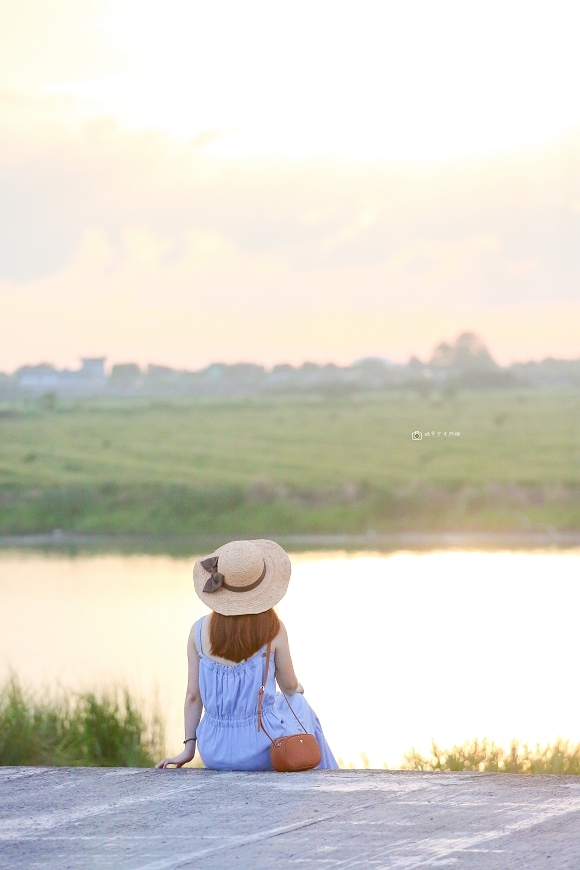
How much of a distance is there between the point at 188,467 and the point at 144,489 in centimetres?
28

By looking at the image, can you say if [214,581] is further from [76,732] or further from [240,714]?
[76,732]

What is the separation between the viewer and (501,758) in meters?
5.27

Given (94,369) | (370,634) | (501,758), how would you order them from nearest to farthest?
(501,758)
(370,634)
(94,369)

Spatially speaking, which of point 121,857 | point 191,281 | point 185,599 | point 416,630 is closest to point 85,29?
point 191,281

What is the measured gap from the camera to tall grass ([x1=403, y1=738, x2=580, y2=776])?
5039 mm

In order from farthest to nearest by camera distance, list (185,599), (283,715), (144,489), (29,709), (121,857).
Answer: (144,489) → (185,599) → (29,709) → (283,715) → (121,857)

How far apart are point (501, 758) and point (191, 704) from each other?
239 centimetres

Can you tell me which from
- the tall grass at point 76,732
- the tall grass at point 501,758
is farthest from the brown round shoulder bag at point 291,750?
the tall grass at point 76,732

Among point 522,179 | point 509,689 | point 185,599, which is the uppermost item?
point 522,179

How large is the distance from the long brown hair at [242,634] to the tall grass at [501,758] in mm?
1855

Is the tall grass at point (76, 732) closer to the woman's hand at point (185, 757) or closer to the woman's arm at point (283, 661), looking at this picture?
the woman's hand at point (185, 757)

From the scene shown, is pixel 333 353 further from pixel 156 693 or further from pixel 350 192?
pixel 156 693

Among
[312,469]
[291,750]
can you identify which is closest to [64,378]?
[312,469]

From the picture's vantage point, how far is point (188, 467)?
710cm
